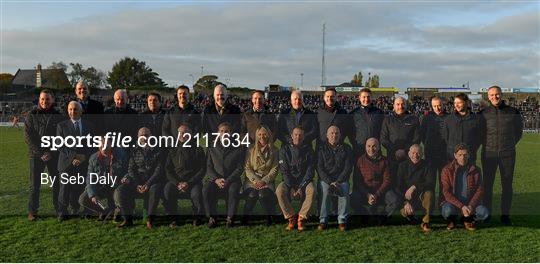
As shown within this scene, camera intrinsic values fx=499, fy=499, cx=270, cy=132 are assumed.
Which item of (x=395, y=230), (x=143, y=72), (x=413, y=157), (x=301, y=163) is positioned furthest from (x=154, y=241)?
(x=143, y=72)

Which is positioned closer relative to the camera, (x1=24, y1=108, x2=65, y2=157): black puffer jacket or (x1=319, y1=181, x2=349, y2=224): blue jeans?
(x1=319, y1=181, x2=349, y2=224): blue jeans

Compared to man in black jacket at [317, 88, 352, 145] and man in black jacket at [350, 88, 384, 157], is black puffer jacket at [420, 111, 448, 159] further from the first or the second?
man in black jacket at [317, 88, 352, 145]

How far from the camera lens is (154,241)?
5.48m

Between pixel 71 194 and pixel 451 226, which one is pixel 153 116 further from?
pixel 451 226

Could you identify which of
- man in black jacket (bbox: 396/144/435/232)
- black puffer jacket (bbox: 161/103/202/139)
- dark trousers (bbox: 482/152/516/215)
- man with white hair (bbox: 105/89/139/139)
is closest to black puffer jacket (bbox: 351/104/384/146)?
man in black jacket (bbox: 396/144/435/232)

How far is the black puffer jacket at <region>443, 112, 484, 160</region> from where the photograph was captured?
6230 millimetres

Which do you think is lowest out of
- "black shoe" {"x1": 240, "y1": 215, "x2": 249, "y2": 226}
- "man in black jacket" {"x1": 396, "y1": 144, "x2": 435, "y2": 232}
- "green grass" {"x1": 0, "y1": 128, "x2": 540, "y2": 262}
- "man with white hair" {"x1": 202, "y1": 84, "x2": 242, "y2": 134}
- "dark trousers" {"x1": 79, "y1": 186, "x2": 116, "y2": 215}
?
"green grass" {"x1": 0, "y1": 128, "x2": 540, "y2": 262}

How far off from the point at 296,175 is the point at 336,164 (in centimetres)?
51

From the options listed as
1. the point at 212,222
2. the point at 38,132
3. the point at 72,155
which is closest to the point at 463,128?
the point at 212,222

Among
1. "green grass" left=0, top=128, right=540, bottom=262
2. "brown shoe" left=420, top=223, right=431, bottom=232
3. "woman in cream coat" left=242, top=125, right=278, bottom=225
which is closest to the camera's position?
"green grass" left=0, top=128, right=540, bottom=262

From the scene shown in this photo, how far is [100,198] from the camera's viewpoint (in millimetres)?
6438

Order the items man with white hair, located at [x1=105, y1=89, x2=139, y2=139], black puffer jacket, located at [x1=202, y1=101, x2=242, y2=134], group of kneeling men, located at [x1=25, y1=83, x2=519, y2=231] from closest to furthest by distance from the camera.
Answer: group of kneeling men, located at [x1=25, y1=83, x2=519, y2=231], black puffer jacket, located at [x1=202, y1=101, x2=242, y2=134], man with white hair, located at [x1=105, y1=89, x2=139, y2=139]

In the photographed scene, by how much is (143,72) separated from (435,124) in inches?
2846

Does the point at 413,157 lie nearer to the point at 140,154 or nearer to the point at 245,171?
the point at 245,171
